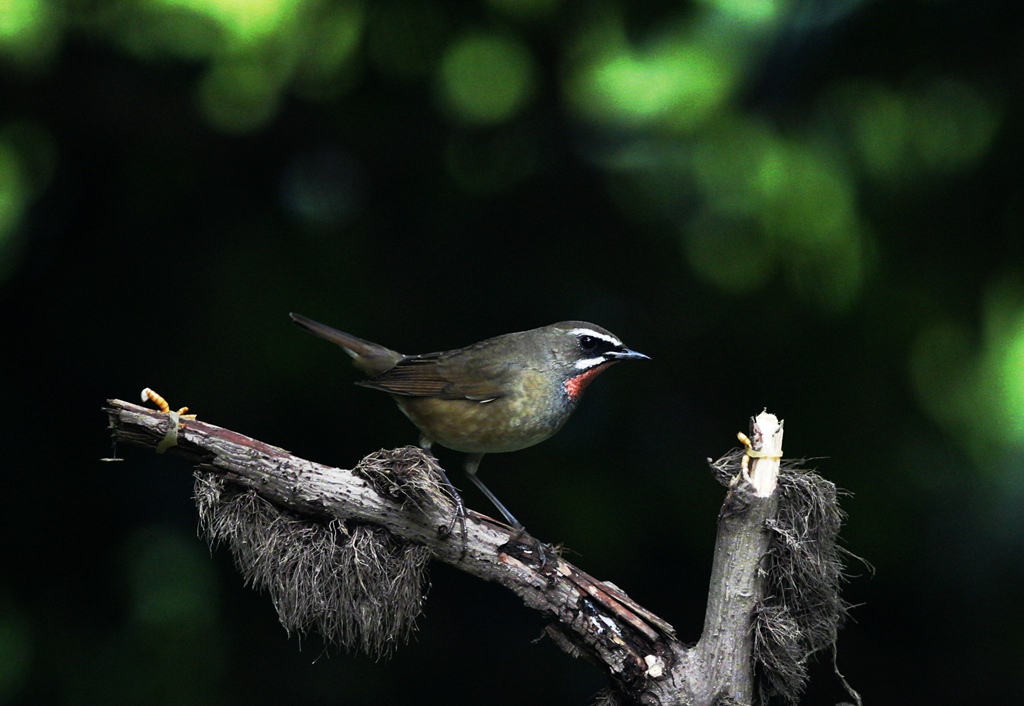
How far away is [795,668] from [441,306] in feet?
8.07

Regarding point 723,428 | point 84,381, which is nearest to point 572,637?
point 723,428

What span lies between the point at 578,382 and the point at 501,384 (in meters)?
0.29

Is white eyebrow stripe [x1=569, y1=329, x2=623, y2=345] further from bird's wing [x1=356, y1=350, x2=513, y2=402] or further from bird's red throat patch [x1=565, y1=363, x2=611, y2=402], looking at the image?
bird's wing [x1=356, y1=350, x2=513, y2=402]

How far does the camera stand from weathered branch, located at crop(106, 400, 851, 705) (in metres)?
2.72

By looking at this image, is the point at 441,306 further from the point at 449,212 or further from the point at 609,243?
the point at 609,243

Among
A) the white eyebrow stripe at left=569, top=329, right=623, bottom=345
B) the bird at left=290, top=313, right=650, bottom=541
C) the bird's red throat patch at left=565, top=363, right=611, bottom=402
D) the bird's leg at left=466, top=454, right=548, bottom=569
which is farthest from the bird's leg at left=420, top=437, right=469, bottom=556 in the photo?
the white eyebrow stripe at left=569, top=329, right=623, bottom=345

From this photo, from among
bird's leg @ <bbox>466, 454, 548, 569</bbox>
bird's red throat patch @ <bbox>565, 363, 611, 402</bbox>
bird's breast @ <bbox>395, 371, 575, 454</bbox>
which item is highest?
bird's red throat patch @ <bbox>565, 363, 611, 402</bbox>

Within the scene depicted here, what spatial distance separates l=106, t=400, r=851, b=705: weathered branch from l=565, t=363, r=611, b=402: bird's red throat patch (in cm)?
80

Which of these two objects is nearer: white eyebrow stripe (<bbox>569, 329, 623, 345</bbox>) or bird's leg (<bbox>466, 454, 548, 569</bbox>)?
bird's leg (<bbox>466, 454, 548, 569</bbox>)

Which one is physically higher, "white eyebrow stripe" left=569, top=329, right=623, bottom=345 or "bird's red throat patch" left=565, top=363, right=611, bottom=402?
"white eyebrow stripe" left=569, top=329, right=623, bottom=345

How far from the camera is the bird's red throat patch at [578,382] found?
3.48 m

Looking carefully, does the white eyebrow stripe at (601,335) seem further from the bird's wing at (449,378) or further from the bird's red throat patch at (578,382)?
the bird's wing at (449,378)

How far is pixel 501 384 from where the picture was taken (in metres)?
3.46

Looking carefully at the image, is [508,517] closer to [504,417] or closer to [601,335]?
[504,417]
